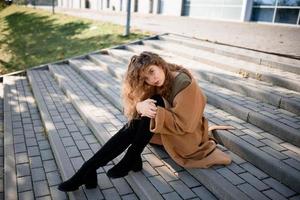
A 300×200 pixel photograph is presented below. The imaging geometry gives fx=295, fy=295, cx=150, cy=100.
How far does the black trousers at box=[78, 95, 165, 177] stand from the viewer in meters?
2.77

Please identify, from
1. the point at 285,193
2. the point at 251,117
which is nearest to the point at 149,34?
the point at 251,117

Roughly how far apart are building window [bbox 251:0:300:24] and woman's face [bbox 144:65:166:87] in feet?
Answer: 47.1

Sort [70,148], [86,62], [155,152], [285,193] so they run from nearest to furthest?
[285,193] < [155,152] < [70,148] < [86,62]

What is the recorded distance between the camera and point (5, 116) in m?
5.00

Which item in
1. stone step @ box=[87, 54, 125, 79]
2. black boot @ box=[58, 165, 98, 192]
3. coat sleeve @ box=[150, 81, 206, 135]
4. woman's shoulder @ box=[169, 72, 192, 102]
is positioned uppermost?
woman's shoulder @ box=[169, 72, 192, 102]

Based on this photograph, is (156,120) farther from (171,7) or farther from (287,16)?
(171,7)

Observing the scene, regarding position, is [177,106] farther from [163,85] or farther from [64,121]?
[64,121]

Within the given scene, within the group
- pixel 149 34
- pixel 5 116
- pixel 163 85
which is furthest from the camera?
pixel 149 34

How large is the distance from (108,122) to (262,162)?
85.0 inches

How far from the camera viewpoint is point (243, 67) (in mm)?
5492

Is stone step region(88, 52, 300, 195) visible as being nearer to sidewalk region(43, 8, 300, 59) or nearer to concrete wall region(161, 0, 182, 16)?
sidewalk region(43, 8, 300, 59)

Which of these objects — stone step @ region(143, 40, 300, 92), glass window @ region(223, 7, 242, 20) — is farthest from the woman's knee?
glass window @ region(223, 7, 242, 20)

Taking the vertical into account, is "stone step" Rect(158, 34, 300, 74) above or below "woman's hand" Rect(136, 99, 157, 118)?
above

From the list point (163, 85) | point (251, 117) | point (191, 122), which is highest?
point (163, 85)
